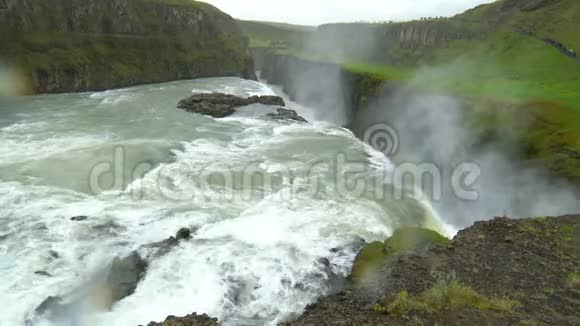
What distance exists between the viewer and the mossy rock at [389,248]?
1308cm

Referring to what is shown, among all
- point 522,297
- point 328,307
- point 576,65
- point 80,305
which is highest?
point 576,65

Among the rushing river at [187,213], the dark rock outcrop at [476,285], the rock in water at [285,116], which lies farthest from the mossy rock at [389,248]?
the rock in water at [285,116]

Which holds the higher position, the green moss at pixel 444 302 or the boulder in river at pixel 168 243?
the green moss at pixel 444 302

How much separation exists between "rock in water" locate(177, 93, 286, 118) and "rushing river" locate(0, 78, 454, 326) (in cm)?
826

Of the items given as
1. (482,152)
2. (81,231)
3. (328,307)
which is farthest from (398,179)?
(81,231)

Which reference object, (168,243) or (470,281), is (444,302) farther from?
(168,243)

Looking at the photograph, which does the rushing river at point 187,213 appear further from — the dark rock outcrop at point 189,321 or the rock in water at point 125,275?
the dark rock outcrop at point 189,321

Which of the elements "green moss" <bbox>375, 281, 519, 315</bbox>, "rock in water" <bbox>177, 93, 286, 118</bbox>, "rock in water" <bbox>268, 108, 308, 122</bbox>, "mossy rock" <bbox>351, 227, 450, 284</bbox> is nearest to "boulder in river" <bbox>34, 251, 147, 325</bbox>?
"mossy rock" <bbox>351, 227, 450, 284</bbox>

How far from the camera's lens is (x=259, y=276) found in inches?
528

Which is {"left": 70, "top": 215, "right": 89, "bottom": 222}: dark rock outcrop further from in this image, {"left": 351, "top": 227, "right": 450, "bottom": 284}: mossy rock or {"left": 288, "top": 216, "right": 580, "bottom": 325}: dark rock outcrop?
{"left": 351, "top": 227, "right": 450, "bottom": 284}: mossy rock

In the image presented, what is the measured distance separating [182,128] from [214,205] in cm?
1617

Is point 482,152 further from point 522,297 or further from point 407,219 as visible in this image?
point 522,297

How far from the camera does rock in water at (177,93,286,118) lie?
4009 cm

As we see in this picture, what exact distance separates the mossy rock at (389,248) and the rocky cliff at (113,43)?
4727cm
